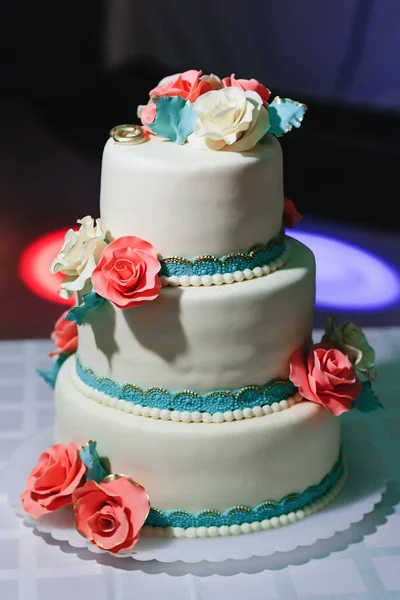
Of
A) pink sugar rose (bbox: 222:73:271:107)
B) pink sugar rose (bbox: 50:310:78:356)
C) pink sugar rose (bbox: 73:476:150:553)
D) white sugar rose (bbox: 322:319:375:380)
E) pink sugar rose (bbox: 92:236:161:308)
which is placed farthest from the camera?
pink sugar rose (bbox: 50:310:78:356)

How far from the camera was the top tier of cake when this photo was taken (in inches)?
99.6

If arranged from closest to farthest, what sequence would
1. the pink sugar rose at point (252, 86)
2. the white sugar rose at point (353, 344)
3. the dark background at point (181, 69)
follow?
1. the pink sugar rose at point (252, 86)
2. the white sugar rose at point (353, 344)
3. the dark background at point (181, 69)

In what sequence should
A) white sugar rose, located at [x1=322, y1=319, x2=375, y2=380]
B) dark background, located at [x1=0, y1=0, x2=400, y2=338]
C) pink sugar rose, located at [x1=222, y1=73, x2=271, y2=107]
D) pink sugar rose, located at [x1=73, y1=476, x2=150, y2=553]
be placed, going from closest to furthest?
pink sugar rose, located at [x1=73, y1=476, x2=150, y2=553] → pink sugar rose, located at [x1=222, y1=73, x2=271, y2=107] → white sugar rose, located at [x1=322, y1=319, x2=375, y2=380] → dark background, located at [x1=0, y1=0, x2=400, y2=338]

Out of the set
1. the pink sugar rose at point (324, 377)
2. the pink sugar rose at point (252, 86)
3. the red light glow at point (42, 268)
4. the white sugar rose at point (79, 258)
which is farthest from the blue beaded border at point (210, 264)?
the red light glow at point (42, 268)

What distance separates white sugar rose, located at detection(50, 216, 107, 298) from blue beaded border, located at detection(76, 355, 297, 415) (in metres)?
0.25

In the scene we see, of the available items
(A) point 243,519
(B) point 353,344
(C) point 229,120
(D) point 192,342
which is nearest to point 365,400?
(B) point 353,344

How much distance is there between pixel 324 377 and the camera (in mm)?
2705

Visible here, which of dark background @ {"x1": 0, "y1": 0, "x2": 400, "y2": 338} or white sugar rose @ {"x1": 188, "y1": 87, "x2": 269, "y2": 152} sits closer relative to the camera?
white sugar rose @ {"x1": 188, "y1": 87, "x2": 269, "y2": 152}

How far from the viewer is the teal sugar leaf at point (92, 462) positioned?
8.77 ft

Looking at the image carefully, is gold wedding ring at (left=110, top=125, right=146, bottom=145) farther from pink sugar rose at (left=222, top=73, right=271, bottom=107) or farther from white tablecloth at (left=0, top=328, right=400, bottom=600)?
white tablecloth at (left=0, top=328, right=400, bottom=600)

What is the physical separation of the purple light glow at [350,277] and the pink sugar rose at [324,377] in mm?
1883

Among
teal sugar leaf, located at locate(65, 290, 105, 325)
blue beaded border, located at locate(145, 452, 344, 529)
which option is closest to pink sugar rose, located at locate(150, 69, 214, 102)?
teal sugar leaf, located at locate(65, 290, 105, 325)

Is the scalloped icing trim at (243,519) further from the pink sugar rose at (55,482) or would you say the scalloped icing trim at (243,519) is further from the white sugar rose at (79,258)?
the white sugar rose at (79,258)

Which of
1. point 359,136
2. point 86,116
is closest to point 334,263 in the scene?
point 359,136
